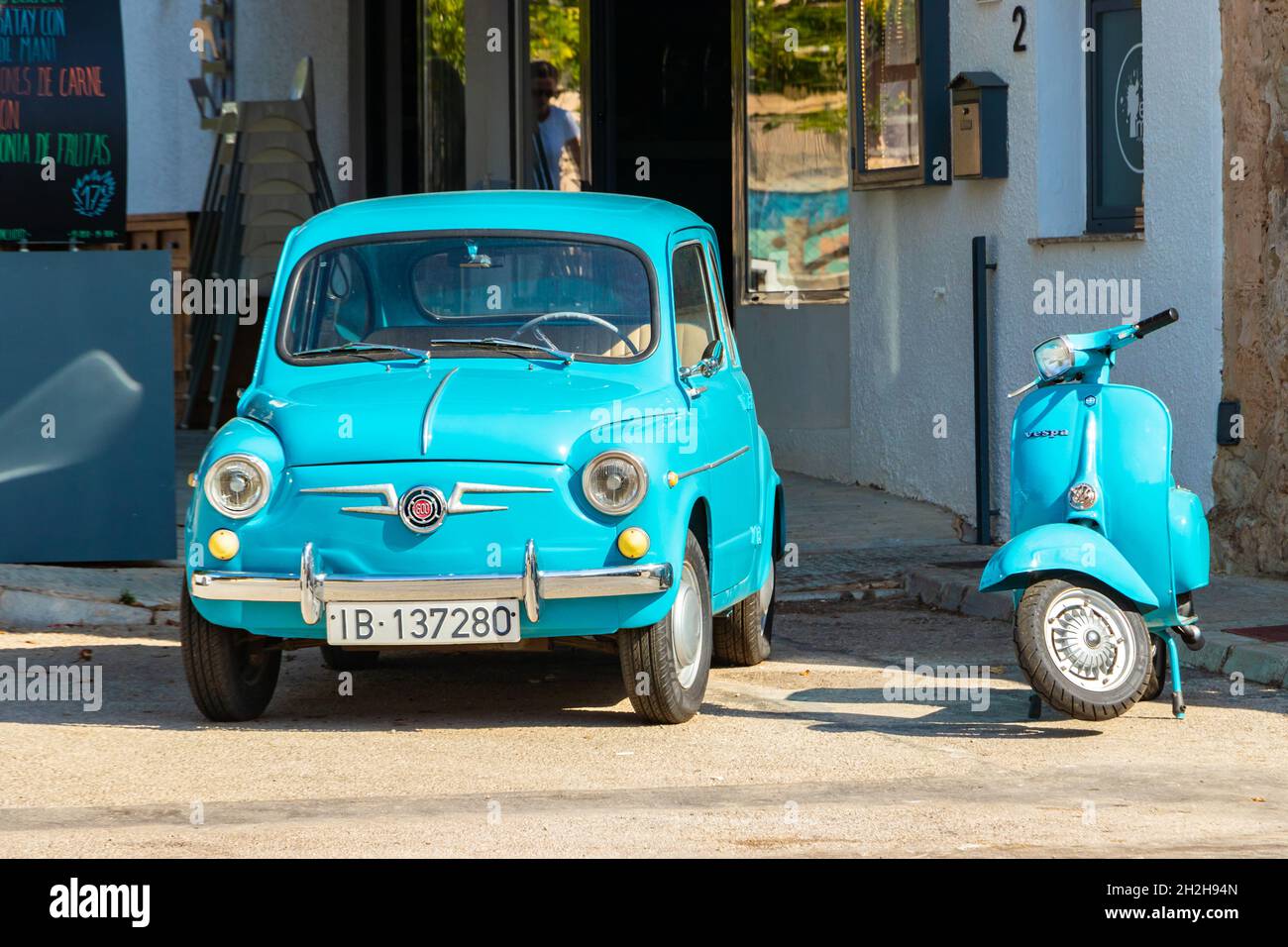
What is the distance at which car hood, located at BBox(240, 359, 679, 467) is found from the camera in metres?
6.64

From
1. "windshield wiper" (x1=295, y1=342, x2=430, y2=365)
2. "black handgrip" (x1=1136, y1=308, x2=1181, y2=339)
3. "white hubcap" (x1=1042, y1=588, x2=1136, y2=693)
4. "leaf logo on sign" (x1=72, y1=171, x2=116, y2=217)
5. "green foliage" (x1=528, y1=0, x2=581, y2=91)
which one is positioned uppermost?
"green foliage" (x1=528, y1=0, x2=581, y2=91)

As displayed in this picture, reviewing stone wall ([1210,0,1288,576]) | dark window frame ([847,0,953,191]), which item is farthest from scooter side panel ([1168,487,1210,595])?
dark window frame ([847,0,953,191])

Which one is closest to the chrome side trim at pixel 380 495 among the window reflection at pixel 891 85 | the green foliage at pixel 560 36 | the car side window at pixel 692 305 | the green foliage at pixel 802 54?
the car side window at pixel 692 305

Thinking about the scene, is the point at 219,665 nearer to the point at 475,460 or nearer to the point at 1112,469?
the point at 475,460

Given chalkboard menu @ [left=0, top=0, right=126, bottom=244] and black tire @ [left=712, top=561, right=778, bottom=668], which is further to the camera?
chalkboard menu @ [left=0, top=0, right=126, bottom=244]

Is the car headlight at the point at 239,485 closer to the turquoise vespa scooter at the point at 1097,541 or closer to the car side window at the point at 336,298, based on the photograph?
the car side window at the point at 336,298

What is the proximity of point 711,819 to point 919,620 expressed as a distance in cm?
397

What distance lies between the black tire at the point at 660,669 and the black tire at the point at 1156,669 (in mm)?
1511

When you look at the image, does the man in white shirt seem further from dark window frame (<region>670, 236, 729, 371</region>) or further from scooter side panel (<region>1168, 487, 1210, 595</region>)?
scooter side panel (<region>1168, 487, 1210, 595</region>)

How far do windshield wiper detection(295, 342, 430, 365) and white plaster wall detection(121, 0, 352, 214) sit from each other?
13137 millimetres

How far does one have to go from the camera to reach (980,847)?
5.22 m

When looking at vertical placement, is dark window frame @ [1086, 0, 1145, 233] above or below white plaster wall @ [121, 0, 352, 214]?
below

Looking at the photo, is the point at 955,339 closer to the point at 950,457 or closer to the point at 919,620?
the point at 950,457

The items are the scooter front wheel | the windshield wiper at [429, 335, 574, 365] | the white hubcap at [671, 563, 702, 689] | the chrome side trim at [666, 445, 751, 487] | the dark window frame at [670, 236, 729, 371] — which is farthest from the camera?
the dark window frame at [670, 236, 729, 371]
